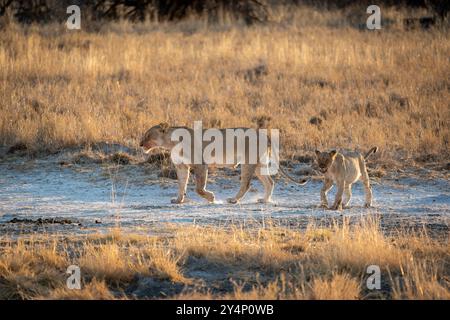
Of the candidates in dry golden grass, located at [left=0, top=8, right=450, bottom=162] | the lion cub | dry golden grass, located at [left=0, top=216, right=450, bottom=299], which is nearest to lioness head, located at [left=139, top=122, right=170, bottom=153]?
dry golden grass, located at [left=0, top=8, right=450, bottom=162]

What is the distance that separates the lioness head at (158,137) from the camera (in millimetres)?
11117

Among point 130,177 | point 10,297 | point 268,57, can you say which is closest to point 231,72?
point 268,57

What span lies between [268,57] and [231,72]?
1.41 meters

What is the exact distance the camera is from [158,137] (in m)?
11.2

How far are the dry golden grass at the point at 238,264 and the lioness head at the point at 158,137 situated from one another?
3012mm

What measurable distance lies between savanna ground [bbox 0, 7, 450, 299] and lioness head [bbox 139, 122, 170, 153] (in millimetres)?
743

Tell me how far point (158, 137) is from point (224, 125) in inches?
129

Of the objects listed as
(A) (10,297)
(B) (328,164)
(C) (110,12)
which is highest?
(C) (110,12)

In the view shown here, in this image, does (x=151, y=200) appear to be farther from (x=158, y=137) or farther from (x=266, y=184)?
(x=266, y=184)

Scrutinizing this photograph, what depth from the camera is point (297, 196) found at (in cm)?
1143

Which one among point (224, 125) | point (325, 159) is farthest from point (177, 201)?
point (224, 125)

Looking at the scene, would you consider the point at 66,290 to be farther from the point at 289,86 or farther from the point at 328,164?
the point at 289,86

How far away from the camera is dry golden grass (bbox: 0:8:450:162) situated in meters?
13.7

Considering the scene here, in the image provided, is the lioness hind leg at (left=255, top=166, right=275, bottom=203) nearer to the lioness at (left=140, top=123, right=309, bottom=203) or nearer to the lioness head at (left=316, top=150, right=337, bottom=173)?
the lioness at (left=140, top=123, right=309, bottom=203)
